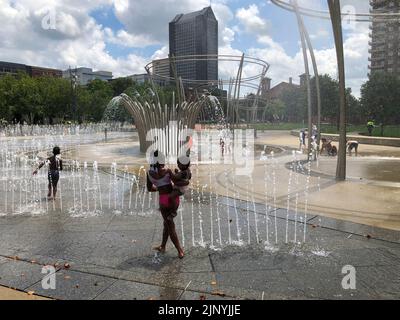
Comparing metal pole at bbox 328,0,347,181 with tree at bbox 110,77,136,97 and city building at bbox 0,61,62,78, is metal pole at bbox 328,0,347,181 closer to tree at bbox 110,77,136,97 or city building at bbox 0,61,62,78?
tree at bbox 110,77,136,97

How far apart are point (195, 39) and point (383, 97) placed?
944 inches

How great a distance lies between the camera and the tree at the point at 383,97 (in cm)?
4272

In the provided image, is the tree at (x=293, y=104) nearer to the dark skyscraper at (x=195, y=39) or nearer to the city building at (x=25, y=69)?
the dark skyscraper at (x=195, y=39)

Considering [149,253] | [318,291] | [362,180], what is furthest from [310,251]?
[362,180]

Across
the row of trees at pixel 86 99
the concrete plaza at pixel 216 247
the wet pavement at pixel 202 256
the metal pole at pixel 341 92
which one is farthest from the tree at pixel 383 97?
the wet pavement at pixel 202 256

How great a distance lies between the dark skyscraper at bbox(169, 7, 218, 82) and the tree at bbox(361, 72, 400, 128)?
64.3ft

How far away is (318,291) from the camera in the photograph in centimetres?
405

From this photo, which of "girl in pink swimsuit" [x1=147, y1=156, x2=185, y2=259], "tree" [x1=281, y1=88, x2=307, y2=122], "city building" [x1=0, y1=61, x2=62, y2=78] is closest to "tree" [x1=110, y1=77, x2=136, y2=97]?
"tree" [x1=281, y1=88, x2=307, y2=122]

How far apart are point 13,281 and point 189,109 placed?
15.4 metres

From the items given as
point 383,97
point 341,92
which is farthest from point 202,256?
point 383,97

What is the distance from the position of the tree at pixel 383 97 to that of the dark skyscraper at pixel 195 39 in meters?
19.6

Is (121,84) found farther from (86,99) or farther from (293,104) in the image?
(293,104)

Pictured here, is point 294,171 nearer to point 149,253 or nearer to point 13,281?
point 149,253

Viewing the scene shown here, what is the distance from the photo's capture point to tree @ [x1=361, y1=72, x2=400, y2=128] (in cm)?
4272
